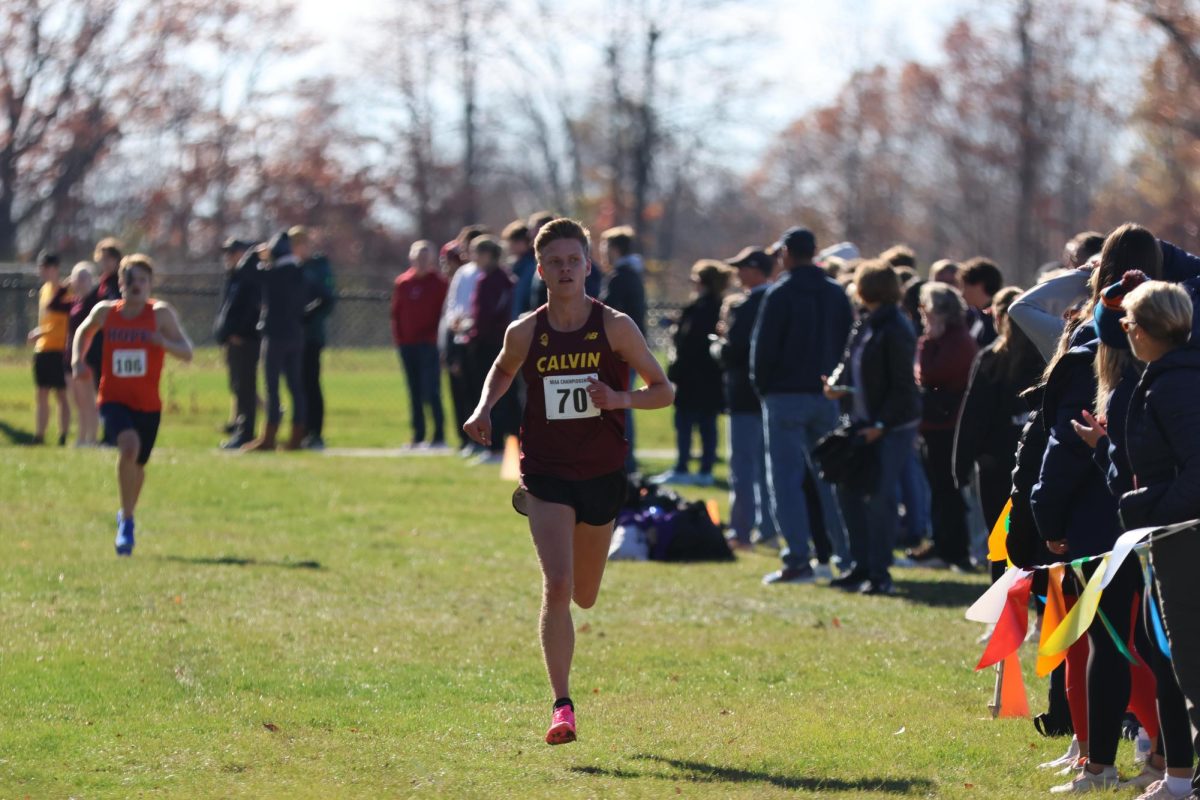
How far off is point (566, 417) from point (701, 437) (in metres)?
11.1

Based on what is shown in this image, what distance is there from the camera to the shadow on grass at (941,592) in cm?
1173

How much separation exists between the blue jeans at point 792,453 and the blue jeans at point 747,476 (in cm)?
160

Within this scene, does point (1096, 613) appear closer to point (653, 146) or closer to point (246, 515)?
point (246, 515)

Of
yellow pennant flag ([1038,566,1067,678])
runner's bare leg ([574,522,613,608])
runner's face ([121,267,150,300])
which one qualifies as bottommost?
yellow pennant flag ([1038,566,1067,678])

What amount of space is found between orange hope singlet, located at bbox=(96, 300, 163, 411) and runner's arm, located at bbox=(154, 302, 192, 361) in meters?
0.10

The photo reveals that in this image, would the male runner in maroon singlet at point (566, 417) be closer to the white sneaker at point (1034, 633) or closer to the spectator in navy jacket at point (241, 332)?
the white sneaker at point (1034, 633)

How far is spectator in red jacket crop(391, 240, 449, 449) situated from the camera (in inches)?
805

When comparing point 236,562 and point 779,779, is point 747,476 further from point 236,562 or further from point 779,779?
point 779,779

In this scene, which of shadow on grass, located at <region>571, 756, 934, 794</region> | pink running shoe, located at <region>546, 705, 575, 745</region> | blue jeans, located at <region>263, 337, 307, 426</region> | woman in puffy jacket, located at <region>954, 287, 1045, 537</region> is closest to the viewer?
shadow on grass, located at <region>571, 756, 934, 794</region>

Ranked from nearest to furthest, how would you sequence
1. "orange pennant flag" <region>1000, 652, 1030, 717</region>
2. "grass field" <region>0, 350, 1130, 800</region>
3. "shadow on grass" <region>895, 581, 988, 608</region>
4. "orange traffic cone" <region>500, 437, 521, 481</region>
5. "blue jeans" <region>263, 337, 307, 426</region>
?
"grass field" <region>0, 350, 1130, 800</region> < "orange pennant flag" <region>1000, 652, 1030, 717</region> < "shadow on grass" <region>895, 581, 988, 608</region> < "orange traffic cone" <region>500, 437, 521, 481</region> < "blue jeans" <region>263, 337, 307, 426</region>

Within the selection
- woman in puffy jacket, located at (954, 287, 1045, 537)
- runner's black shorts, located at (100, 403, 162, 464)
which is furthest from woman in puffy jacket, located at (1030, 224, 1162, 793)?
runner's black shorts, located at (100, 403, 162, 464)

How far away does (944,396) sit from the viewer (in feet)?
41.7

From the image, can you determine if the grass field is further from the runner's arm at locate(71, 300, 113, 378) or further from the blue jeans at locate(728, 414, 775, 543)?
the runner's arm at locate(71, 300, 113, 378)

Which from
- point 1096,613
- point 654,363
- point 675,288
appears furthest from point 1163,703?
point 675,288
